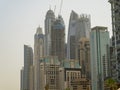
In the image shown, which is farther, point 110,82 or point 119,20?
point 119,20

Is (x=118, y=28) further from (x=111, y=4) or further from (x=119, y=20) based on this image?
(x=111, y=4)

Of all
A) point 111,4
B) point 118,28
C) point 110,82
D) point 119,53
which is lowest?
point 110,82

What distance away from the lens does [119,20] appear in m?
138

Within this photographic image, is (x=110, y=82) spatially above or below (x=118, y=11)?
below

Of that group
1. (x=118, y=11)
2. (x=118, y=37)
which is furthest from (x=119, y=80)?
(x=118, y=11)

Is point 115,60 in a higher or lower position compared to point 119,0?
lower

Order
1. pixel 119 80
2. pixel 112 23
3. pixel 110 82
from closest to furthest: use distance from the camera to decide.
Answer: pixel 110 82 < pixel 119 80 < pixel 112 23

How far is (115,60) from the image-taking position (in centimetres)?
13462

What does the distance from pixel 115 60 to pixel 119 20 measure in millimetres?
15560

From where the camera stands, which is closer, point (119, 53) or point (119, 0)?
point (119, 53)

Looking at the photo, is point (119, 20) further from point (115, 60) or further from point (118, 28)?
point (115, 60)

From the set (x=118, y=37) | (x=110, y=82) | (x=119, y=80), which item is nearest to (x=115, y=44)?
(x=118, y=37)

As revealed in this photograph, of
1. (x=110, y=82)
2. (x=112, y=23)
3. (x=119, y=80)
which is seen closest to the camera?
(x=110, y=82)

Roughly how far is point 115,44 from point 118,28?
8.00 meters
